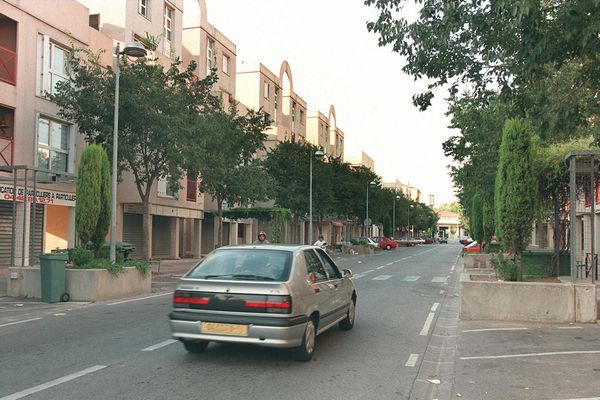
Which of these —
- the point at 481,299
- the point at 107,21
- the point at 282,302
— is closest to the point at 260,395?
the point at 282,302

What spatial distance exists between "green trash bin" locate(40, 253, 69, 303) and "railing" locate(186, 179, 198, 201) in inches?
861

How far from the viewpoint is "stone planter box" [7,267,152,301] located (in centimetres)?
1386

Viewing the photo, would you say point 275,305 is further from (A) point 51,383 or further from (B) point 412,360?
(A) point 51,383

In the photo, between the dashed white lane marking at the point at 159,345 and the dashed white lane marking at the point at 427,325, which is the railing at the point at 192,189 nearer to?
the dashed white lane marking at the point at 427,325

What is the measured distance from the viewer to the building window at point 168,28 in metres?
33.3

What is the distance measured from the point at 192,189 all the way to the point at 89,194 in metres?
20.4

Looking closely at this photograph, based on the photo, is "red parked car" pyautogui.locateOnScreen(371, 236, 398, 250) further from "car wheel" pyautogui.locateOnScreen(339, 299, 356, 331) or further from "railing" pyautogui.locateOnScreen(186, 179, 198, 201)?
"car wheel" pyautogui.locateOnScreen(339, 299, 356, 331)

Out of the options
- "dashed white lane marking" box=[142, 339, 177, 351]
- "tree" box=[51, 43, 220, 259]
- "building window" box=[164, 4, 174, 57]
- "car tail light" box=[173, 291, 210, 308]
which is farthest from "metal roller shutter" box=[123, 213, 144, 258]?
"car tail light" box=[173, 291, 210, 308]

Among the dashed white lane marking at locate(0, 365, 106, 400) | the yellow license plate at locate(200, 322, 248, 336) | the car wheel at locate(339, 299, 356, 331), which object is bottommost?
the dashed white lane marking at locate(0, 365, 106, 400)

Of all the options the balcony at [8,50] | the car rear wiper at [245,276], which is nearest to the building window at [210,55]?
the balcony at [8,50]

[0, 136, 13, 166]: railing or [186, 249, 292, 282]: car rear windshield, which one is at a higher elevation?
[0, 136, 13, 166]: railing

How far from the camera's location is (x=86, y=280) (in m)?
13.9

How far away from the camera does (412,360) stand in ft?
25.0

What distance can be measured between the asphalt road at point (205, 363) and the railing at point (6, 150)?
11304mm
